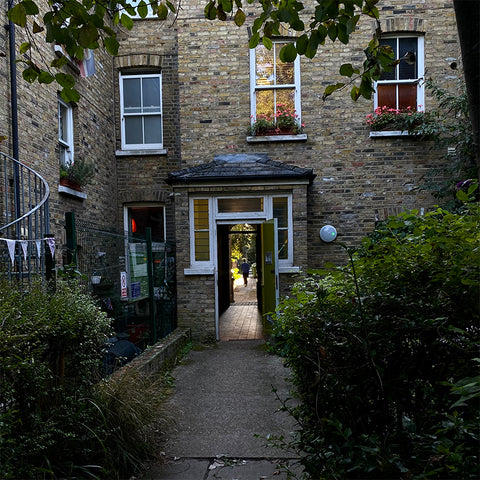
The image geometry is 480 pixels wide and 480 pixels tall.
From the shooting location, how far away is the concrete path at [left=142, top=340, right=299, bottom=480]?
11.3 ft

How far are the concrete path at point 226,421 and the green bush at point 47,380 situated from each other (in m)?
0.72

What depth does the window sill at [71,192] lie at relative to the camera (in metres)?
7.89

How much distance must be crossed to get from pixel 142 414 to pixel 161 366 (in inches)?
95.9

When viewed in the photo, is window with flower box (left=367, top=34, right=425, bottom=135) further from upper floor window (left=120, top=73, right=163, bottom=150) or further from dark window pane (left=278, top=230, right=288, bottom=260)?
upper floor window (left=120, top=73, right=163, bottom=150)

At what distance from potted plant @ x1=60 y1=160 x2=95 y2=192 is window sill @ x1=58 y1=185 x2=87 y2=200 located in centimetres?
10

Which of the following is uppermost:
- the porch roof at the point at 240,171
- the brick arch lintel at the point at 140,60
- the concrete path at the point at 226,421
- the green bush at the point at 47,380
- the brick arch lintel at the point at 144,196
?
the brick arch lintel at the point at 140,60

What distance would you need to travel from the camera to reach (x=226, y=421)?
448 centimetres

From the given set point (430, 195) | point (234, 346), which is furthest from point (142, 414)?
point (430, 195)

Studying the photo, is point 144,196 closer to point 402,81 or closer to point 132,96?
point 132,96

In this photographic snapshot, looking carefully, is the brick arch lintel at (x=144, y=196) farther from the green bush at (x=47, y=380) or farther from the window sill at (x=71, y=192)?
the green bush at (x=47, y=380)

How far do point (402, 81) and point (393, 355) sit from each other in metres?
8.80

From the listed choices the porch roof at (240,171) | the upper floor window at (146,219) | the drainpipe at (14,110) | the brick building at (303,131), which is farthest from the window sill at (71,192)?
the upper floor window at (146,219)

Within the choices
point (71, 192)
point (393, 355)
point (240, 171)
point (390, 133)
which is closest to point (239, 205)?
point (240, 171)

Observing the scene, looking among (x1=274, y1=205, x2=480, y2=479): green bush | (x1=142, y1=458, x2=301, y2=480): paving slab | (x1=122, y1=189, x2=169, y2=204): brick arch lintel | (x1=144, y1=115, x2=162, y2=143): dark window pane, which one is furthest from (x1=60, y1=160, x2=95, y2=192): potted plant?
(x1=274, y1=205, x2=480, y2=479): green bush
